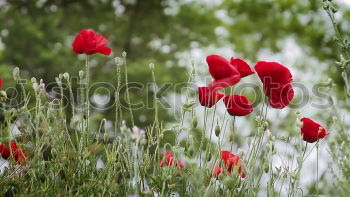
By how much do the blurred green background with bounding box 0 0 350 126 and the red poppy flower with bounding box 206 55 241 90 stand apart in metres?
5.26

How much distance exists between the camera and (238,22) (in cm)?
1025

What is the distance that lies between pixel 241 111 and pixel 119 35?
23.9ft

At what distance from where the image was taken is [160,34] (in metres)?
8.89

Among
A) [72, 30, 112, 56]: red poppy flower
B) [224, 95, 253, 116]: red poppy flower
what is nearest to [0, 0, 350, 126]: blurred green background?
[72, 30, 112, 56]: red poppy flower

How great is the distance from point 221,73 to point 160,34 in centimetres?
743

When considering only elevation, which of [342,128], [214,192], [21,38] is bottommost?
[214,192]

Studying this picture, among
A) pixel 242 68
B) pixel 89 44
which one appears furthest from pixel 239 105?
pixel 89 44

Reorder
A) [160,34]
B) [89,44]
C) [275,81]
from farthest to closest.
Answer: [160,34] < [89,44] < [275,81]

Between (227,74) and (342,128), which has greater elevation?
(227,74)

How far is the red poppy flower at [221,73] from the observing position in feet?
4.98

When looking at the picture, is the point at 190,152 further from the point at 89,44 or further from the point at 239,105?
the point at 89,44

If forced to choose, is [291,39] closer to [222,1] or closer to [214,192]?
[222,1]

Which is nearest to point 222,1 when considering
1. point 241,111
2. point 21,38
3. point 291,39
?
point 291,39

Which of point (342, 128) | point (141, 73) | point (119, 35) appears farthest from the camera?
point (119, 35)
